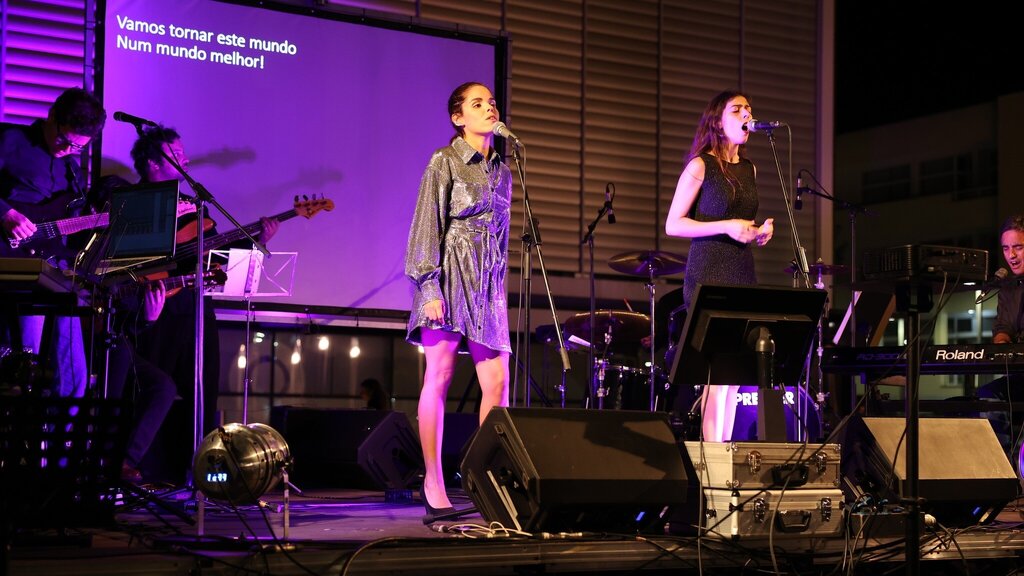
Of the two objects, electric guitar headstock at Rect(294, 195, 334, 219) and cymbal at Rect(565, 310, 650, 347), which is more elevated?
electric guitar headstock at Rect(294, 195, 334, 219)

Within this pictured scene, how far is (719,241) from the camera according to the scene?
441cm

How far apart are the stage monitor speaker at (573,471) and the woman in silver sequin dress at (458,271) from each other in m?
0.51

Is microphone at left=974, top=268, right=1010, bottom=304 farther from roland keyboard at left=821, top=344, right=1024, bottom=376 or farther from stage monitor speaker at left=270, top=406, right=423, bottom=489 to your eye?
stage monitor speaker at left=270, top=406, right=423, bottom=489

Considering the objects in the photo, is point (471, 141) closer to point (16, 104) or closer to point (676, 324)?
point (676, 324)

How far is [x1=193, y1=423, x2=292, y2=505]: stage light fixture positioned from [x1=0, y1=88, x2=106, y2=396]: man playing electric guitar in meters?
1.28

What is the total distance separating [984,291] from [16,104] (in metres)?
5.83

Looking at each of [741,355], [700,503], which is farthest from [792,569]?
[741,355]

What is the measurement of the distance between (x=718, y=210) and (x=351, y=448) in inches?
112

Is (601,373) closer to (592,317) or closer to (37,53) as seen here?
(592,317)

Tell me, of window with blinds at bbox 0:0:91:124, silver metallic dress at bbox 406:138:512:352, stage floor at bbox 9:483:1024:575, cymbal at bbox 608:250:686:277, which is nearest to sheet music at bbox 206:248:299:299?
window with blinds at bbox 0:0:91:124

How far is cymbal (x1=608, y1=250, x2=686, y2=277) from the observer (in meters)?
7.31

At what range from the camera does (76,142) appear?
487cm

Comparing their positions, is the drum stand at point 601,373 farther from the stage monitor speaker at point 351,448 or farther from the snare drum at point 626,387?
the stage monitor speaker at point 351,448

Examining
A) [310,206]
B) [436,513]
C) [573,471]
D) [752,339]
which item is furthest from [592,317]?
[573,471]
